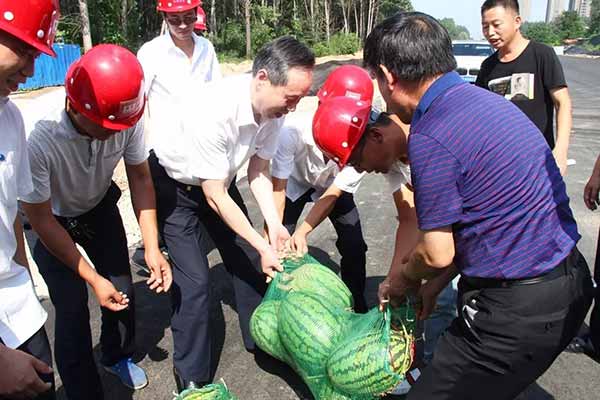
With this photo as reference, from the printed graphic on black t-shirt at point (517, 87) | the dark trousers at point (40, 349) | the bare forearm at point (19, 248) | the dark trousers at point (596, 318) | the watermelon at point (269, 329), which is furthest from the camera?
the printed graphic on black t-shirt at point (517, 87)

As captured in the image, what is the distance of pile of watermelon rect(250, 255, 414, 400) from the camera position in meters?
2.21

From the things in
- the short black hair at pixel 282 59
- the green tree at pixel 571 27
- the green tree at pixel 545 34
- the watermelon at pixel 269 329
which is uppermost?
the short black hair at pixel 282 59

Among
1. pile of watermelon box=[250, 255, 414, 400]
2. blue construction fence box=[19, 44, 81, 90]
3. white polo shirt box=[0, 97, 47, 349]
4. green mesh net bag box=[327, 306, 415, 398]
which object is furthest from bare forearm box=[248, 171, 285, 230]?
blue construction fence box=[19, 44, 81, 90]

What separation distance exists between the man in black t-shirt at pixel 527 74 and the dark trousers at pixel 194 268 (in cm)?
197

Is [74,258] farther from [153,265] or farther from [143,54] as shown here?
[143,54]

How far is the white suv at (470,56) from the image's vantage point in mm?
12812

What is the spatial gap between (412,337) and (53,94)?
1.99 m

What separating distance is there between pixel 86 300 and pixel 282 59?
149cm

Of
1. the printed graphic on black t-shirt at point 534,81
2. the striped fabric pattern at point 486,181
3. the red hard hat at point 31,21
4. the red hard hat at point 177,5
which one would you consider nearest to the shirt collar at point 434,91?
the striped fabric pattern at point 486,181

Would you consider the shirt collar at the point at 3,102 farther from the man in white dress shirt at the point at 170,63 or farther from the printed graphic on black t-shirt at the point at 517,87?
the printed graphic on black t-shirt at the point at 517,87

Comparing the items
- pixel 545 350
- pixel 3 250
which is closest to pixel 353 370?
pixel 545 350

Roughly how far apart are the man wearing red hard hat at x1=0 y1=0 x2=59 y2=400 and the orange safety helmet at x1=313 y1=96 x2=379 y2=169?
1152 millimetres

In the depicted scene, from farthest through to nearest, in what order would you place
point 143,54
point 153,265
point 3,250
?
point 143,54 → point 153,265 → point 3,250

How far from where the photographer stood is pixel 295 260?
119 inches
